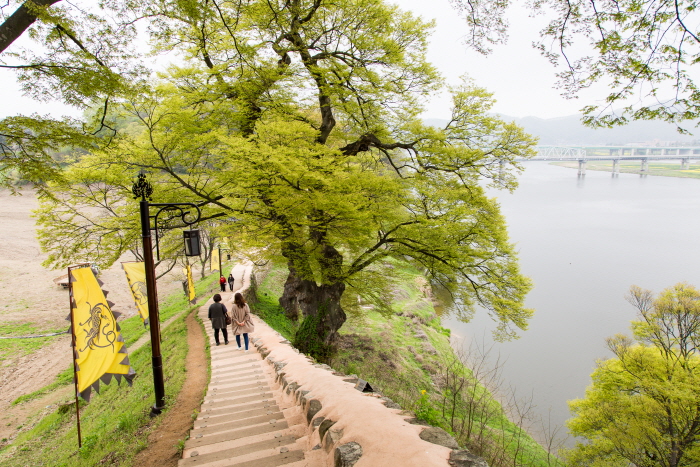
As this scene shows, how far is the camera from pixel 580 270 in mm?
24078

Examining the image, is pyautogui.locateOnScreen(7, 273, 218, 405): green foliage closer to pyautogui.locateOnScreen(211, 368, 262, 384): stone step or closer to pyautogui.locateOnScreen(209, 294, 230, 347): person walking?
pyautogui.locateOnScreen(209, 294, 230, 347): person walking

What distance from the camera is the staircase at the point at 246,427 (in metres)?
3.06

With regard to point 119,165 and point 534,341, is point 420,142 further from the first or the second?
point 534,341

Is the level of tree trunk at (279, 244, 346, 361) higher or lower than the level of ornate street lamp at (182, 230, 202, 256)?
lower

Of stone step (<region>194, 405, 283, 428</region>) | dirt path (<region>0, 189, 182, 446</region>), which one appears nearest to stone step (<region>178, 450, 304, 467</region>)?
stone step (<region>194, 405, 283, 428</region>)

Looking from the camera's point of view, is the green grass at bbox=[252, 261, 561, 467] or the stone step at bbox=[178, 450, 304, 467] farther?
the green grass at bbox=[252, 261, 561, 467]

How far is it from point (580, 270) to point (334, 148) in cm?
2267

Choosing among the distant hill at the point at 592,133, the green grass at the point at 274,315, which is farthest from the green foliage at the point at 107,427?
the distant hill at the point at 592,133

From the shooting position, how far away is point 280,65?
862 cm

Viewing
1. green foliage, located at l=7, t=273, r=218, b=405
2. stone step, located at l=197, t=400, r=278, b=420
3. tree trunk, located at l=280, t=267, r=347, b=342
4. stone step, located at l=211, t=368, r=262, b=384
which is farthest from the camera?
tree trunk, located at l=280, t=267, r=347, b=342

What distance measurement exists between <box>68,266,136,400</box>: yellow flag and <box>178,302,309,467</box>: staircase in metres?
1.55

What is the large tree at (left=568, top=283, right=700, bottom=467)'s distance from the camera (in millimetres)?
8758

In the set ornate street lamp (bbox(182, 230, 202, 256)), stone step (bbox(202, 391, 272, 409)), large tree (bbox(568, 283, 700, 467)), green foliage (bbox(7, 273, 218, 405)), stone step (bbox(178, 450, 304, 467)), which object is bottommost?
large tree (bbox(568, 283, 700, 467))

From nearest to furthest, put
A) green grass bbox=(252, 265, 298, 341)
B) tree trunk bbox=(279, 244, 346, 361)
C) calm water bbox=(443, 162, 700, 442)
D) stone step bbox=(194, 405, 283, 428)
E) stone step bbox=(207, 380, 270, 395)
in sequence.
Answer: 1. stone step bbox=(194, 405, 283, 428)
2. stone step bbox=(207, 380, 270, 395)
3. tree trunk bbox=(279, 244, 346, 361)
4. green grass bbox=(252, 265, 298, 341)
5. calm water bbox=(443, 162, 700, 442)
